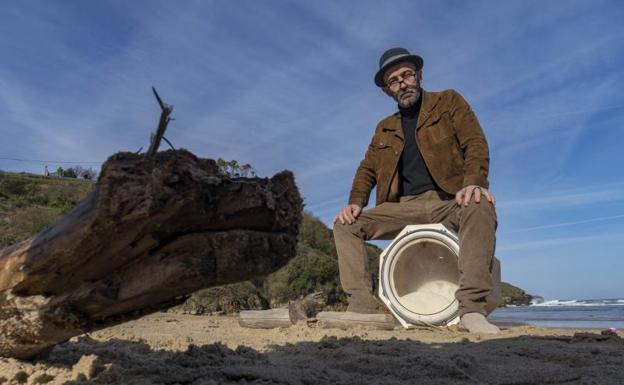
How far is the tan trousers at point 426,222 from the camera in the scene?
3.87m

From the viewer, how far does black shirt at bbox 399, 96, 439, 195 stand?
15.6 ft

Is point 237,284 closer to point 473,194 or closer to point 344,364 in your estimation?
point 473,194

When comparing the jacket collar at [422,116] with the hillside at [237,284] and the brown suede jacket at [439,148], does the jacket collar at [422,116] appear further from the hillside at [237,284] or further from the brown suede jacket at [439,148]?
the hillside at [237,284]

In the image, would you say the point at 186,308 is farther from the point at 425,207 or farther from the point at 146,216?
the point at 146,216

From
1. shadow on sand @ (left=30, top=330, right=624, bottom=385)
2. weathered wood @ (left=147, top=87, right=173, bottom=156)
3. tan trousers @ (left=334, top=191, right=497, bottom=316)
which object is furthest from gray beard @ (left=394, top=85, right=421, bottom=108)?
weathered wood @ (left=147, top=87, right=173, bottom=156)

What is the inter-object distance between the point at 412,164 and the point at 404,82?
30.1 inches

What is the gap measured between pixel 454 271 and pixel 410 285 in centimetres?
46

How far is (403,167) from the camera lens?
4887 millimetres

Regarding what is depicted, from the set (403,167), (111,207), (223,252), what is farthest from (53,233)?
(403,167)

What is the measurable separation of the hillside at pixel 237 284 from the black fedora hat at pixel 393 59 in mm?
2173

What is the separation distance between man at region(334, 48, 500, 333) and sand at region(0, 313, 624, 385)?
1.38 m

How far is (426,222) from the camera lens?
4.71 m

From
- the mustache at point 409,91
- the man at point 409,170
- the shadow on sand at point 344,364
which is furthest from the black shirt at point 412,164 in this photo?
the shadow on sand at point 344,364

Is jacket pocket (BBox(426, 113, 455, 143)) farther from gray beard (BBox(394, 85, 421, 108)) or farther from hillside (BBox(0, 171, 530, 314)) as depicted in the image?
hillside (BBox(0, 171, 530, 314))
